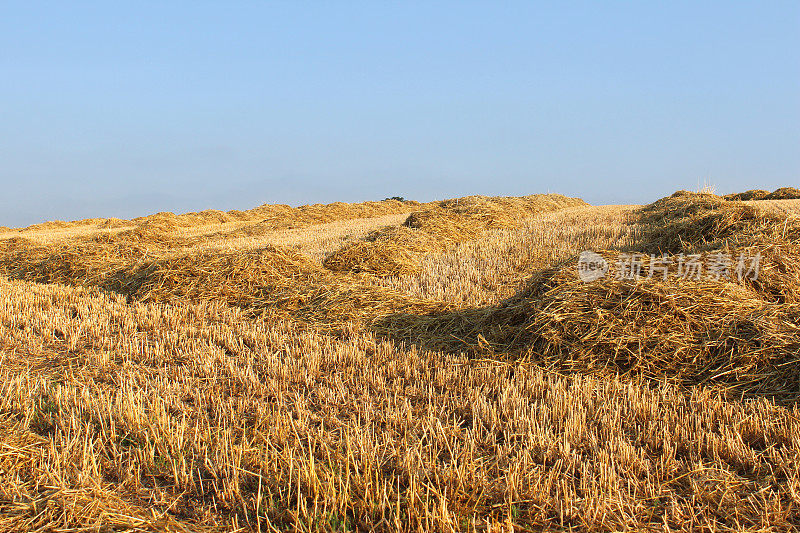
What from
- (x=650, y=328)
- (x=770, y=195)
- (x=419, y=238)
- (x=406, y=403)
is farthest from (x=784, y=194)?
(x=406, y=403)

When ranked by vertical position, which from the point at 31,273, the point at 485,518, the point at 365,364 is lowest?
the point at 485,518

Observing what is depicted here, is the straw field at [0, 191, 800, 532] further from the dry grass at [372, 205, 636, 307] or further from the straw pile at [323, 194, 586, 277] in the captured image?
the straw pile at [323, 194, 586, 277]

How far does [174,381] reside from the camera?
3809mm

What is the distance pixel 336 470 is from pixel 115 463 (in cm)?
111

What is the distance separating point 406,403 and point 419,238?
727 centimetres

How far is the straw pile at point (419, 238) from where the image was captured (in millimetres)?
8227

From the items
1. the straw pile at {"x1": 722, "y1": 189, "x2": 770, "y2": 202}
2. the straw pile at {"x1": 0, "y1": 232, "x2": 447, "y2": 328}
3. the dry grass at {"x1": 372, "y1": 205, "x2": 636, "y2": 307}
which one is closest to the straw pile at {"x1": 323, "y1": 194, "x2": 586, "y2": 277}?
the dry grass at {"x1": 372, "y1": 205, "x2": 636, "y2": 307}

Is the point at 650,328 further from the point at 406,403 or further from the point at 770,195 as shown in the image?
the point at 770,195

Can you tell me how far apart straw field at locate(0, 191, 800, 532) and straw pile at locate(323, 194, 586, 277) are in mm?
1344

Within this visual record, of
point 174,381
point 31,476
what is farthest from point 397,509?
point 174,381

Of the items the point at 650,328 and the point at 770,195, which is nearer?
the point at 650,328

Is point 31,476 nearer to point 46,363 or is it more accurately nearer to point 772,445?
point 46,363

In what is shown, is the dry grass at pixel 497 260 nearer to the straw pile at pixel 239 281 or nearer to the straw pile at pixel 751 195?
the straw pile at pixel 239 281

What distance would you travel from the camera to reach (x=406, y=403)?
3236 millimetres
